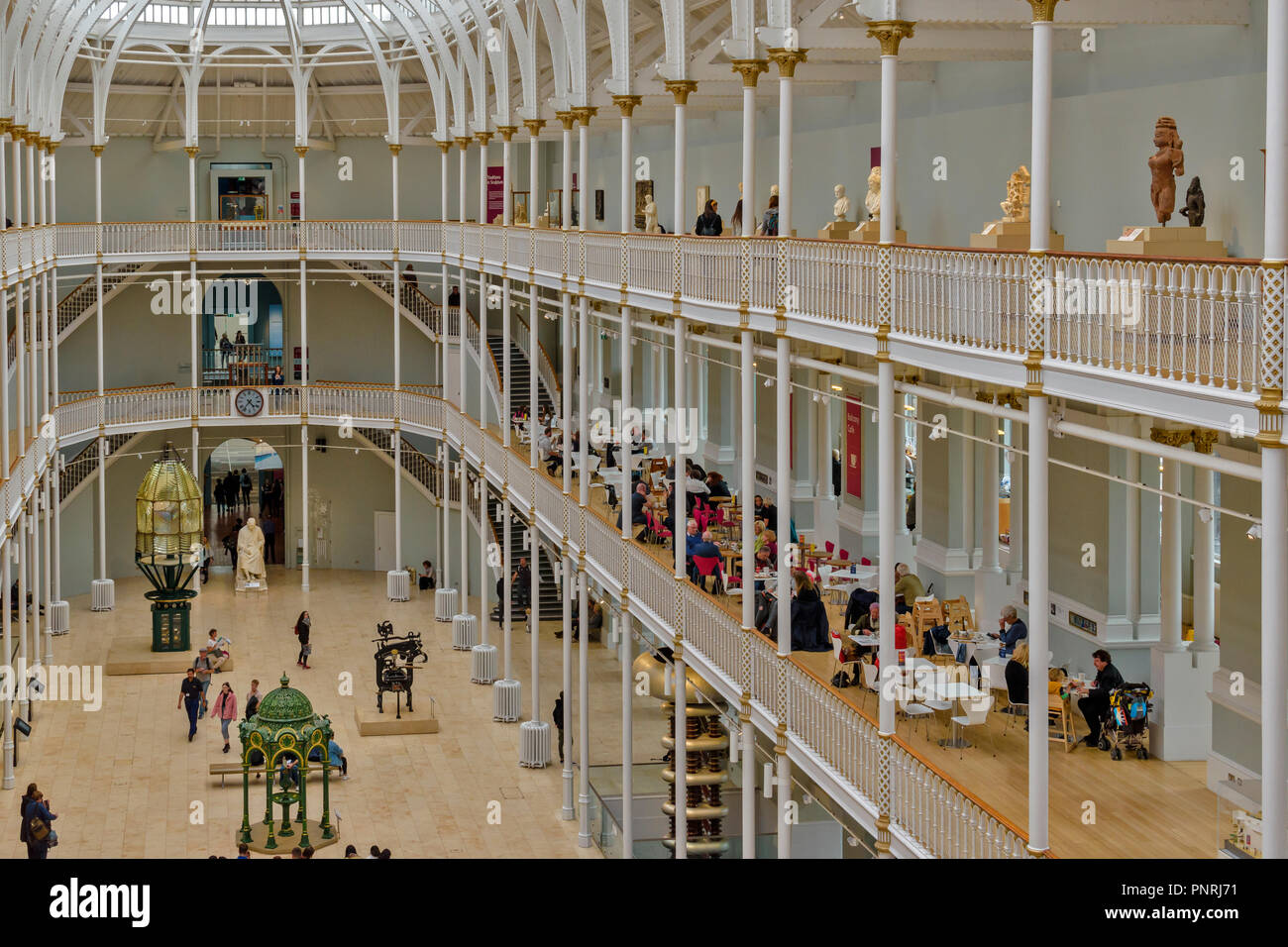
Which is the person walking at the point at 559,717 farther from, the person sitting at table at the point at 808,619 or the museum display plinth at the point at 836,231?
the person sitting at table at the point at 808,619

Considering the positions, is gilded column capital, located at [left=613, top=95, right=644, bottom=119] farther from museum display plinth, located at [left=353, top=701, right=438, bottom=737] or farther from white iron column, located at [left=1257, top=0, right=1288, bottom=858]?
white iron column, located at [left=1257, top=0, right=1288, bottom=858]

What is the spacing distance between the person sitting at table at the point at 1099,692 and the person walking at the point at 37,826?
1342cm

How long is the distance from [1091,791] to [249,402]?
2832 centimetres

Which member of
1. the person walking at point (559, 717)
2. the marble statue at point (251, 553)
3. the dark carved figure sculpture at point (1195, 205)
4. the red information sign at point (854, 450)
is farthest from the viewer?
the marble statue at point (251, 553)

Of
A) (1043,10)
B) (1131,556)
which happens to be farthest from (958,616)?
(1043,10)

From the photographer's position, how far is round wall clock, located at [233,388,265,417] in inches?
1507

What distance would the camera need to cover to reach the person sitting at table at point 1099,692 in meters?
14.6

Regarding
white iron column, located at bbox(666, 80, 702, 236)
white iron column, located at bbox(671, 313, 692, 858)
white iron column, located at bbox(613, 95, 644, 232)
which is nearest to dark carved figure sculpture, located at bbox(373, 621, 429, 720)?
white iron column, located at bbox(613, 95, 644, 232)

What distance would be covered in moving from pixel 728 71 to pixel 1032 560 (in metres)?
12.7

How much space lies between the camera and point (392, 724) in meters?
28.6

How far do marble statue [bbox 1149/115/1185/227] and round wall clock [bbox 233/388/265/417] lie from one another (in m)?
28.7

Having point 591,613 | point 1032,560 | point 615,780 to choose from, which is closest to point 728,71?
point 615,780

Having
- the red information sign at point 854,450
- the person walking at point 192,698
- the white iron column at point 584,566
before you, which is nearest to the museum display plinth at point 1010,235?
the red information sign at point 854,450

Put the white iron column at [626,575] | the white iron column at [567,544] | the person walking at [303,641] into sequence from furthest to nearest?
the person walking at [303,641] → the white iron column at [567,544] → the white iron column at [626,575]
